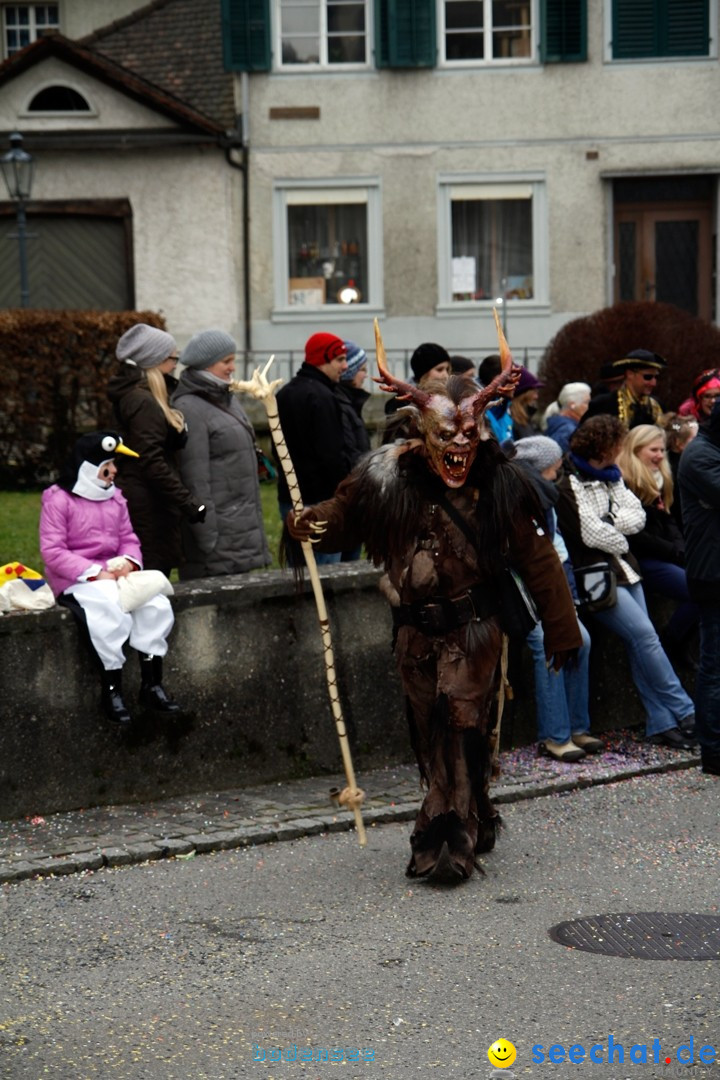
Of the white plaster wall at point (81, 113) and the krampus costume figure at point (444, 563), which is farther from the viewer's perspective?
the white plaster wall at point (81, 113)

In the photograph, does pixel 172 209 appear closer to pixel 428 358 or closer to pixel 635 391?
pixel 635 391

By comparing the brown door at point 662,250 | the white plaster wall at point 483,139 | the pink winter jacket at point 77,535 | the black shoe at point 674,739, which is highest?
the white plaster wall at point 483,139

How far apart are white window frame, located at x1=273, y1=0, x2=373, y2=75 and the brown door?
4.36m

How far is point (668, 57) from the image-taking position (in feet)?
86.5

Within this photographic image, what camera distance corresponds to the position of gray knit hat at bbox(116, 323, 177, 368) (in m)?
9.52

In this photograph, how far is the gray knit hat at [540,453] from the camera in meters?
9.59

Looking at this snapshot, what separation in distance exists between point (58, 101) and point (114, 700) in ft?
64.7

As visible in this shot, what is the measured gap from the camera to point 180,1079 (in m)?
5.07

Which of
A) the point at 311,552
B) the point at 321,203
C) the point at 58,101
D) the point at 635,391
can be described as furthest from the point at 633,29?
the point at 311,552

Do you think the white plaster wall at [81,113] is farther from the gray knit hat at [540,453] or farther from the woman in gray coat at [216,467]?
the gray knit hat at [540,453]

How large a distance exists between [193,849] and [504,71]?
67.0ft

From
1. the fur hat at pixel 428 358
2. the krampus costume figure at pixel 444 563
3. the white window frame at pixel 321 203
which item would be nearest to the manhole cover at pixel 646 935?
the krampus costume figure at pixel 444 563

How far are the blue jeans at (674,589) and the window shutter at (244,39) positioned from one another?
1752cm

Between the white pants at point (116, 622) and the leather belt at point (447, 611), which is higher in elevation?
the leather belt at point (447, 611)
